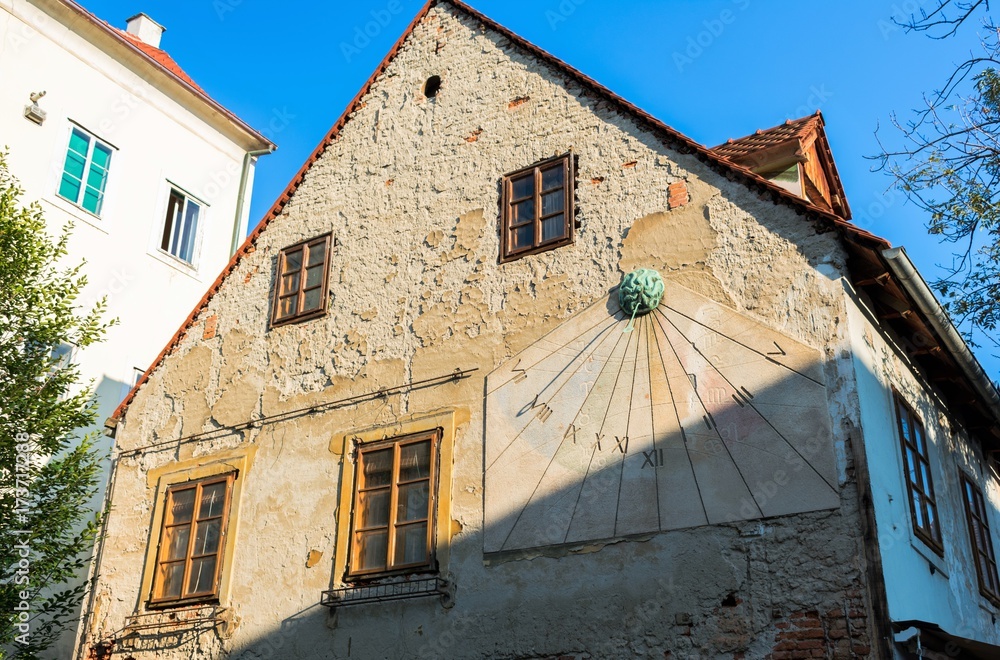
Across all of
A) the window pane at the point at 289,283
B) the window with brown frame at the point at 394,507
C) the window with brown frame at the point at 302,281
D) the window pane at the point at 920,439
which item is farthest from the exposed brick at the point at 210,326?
the window pane at the point at 920,439

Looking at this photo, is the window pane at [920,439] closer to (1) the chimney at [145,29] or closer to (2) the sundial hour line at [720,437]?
(2) the sundial hour line at [720,437]

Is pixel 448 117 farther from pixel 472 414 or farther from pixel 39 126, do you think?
pixel 39 126

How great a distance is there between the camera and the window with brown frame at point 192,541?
452 inches

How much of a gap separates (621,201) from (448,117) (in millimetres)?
2718

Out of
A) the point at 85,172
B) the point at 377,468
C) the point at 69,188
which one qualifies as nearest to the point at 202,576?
the point at 377,468

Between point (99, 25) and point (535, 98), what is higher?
point (99, 25)

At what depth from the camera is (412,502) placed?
1038 centimetres

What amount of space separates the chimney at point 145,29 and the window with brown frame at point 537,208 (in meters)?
12.0

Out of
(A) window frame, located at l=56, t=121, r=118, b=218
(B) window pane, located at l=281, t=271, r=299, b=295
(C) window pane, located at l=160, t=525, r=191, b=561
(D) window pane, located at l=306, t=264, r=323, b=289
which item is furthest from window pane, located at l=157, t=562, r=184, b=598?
(A) window frame, located at l=56, t=121, r=118, b=218

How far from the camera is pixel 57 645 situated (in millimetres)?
14281

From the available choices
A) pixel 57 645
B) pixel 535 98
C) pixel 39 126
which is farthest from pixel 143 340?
pixel 535 98

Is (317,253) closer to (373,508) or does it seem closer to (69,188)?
(373,508)

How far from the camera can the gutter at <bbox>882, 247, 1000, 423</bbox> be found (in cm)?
891

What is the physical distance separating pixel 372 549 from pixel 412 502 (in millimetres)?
600
